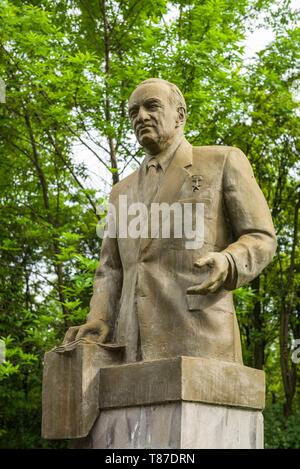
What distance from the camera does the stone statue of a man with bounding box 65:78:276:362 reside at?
610 centimetres

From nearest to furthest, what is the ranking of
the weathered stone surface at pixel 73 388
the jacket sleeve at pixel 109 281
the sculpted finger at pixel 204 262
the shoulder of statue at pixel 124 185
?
the sculpted finger at pixel 204 262 < the weathered stone surface at pixel 73 388 < the jacket sleeve at pixel 109 281 < the shoulder of statue at pixel 124 185

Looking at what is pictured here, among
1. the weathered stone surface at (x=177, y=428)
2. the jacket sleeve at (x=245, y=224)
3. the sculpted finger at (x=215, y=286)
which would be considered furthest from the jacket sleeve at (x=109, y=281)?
the sculpted finger at (x=215, y=286)

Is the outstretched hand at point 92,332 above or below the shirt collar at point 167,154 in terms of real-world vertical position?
below

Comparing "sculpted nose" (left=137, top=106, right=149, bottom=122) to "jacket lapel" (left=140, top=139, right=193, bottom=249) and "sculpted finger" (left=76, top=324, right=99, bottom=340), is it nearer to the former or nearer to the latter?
"jacket lapel" (left=140, top=139, right=193, bottom=249)

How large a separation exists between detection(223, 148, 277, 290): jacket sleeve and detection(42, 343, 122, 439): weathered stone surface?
1004 mm

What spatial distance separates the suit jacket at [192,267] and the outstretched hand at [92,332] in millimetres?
69

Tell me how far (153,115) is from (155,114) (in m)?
0.02

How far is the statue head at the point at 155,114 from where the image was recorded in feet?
21.6

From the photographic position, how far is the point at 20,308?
664 inches

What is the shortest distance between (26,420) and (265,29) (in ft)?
29.5

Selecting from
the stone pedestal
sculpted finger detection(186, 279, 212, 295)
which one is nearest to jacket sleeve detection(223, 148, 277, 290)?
sculpted finger detection(186, 279, 212, 295)

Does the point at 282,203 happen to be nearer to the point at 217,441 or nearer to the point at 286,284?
the point at 286,284

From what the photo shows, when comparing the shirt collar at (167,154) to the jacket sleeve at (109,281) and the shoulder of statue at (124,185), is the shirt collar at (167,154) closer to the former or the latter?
the shoulder of statue at (124,185)

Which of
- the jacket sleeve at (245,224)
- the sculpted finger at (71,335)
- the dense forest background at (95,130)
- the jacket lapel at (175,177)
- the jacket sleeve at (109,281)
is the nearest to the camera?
the jacket sleeve at (245,224)
